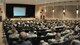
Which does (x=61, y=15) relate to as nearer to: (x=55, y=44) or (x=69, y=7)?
(x=69, y=7)

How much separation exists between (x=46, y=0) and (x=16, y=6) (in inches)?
343

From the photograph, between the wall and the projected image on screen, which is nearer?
the wall

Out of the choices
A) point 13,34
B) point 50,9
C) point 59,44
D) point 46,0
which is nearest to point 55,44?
point 59,44

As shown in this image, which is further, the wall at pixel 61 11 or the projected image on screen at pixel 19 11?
the projected image on screen at pixel 19 11

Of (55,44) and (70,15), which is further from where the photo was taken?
(70,15)

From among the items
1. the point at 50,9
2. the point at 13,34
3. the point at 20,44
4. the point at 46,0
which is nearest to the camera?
the point at 20,44

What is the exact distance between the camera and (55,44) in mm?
6188

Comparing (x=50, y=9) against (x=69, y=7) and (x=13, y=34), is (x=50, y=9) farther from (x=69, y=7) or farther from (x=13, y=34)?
(x=13, y=34)

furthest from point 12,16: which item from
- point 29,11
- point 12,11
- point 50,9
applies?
point 50,9

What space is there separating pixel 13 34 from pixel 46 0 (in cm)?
1579

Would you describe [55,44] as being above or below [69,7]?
below

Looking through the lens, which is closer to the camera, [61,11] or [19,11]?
[61,11]

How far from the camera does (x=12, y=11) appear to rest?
1232 inches

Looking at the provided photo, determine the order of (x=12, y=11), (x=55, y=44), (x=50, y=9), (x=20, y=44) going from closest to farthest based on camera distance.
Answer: (x=20, y=44) < (x=55, y=44) < (x=50, y=9) < (x=12, y=11)
